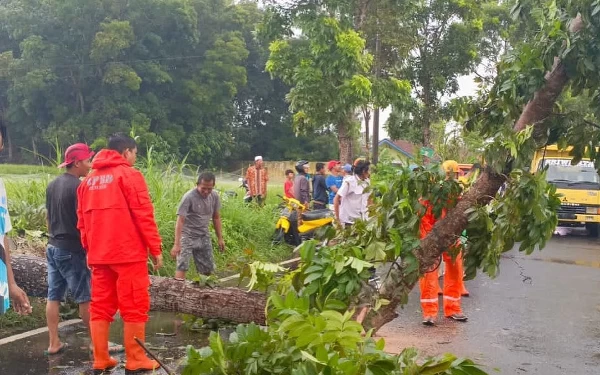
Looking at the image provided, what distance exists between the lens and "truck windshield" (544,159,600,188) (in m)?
18.6

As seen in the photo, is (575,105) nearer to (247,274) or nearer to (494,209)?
(494,209)

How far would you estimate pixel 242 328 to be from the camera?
3.81m

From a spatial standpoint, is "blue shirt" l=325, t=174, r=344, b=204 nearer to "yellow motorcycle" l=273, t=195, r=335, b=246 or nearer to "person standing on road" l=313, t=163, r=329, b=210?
"person standing on road" l=313, t=163, r=329, b=210

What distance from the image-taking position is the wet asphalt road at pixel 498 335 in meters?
5.91

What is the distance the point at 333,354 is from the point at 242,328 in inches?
25.5

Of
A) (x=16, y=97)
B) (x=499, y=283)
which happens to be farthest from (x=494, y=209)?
(x=16, y=97)

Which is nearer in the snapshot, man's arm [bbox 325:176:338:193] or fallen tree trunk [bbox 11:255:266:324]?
fallen tree trunk [bbox 11:255:266:324]

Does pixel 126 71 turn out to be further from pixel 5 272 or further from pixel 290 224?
pixel 5 272

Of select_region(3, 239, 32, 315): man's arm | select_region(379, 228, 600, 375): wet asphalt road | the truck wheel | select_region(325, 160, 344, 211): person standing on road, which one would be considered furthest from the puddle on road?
the truck wheel

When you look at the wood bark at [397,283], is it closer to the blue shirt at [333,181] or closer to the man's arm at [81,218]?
the man's arm at [81,218]

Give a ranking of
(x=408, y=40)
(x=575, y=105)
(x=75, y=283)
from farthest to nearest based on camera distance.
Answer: (x=408, y=40)
(x=75, y=283)
(x=575, y=105)

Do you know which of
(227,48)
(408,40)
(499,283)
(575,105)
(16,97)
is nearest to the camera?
(575,105)

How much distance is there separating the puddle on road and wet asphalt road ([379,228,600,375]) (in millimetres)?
2002

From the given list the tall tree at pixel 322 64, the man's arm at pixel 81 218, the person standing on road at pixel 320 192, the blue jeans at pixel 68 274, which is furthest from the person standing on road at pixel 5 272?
the tall tree at pixel 322 64
